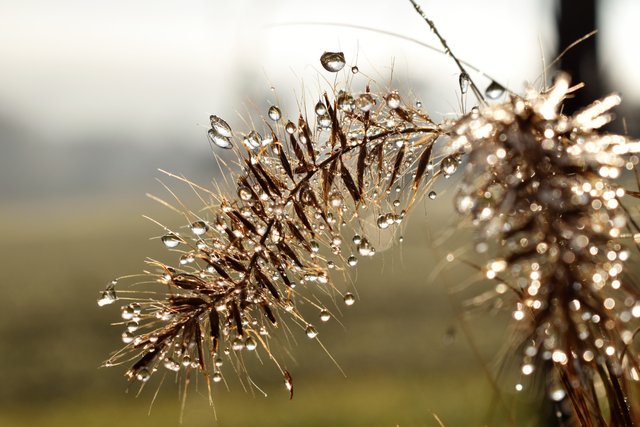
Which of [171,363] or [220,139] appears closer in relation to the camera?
[171,363]

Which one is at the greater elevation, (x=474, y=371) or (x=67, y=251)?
(x=67, y=251)

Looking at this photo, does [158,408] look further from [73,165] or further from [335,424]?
[73,165]

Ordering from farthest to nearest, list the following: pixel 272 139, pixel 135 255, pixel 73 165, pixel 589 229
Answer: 1. pixel 73 165
2. pixel 135 255
3. pixel 272 139
4. pixel 589 229

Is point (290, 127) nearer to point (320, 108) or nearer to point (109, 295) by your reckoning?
point (320, 108)

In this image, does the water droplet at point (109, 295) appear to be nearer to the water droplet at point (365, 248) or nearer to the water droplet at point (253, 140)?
the water droplet at point (253, 140)

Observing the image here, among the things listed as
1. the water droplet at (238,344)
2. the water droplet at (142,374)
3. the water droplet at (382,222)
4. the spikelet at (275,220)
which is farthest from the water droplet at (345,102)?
the water droplet at (142,374)

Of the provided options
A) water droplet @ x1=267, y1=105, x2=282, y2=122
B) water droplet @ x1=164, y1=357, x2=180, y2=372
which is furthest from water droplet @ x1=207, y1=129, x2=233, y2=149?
water droplet @ x1=164, y1=357, x2=180, y2=372

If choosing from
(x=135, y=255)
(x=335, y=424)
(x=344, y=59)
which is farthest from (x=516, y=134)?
(x=135, y=255)

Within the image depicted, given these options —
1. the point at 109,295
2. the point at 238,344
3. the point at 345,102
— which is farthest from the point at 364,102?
the point at 109,295
